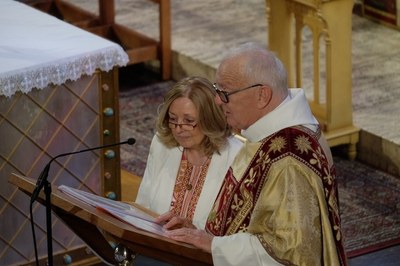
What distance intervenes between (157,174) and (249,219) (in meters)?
1.05

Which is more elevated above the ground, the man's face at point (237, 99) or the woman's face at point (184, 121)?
the man's face at point (237, 99)

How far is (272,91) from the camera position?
4402 mm

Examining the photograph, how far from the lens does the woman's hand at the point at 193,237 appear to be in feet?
14.7

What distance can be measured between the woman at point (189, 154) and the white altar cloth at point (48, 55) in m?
0.93

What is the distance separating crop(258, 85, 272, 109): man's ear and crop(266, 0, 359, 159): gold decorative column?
3.59 metres

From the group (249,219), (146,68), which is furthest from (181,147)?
(146,68)

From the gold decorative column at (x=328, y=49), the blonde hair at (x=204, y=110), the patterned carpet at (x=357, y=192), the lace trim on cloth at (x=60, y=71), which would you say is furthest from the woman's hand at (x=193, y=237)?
the gold decorative column at (x=328, y=49)

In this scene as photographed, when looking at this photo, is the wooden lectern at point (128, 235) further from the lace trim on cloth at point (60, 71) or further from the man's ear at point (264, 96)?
the lace trim on cloth at point (60, 71)

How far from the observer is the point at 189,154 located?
5477mm

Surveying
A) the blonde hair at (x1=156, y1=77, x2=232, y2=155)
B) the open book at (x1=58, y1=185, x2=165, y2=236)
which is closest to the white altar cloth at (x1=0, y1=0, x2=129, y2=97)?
the blonde hair at (x1=156, y1=77, x2=232, y2=155)

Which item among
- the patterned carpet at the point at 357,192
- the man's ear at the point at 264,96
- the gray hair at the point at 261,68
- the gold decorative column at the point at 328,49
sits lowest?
the patterned carpet at the point at 357,192

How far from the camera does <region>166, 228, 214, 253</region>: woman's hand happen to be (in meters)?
4.48

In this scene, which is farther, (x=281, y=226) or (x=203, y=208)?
(x=203, y=208)

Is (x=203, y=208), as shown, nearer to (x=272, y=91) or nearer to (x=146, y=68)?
(x=272, y=91)
